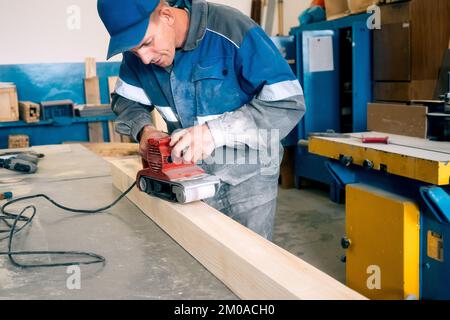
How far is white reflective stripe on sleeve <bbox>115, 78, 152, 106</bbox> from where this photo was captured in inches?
67.4

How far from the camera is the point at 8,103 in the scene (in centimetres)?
421

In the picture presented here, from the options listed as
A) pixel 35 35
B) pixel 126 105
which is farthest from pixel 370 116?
pixel 35 35

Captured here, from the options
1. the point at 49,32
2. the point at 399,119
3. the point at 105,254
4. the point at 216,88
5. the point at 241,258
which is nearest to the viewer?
the point at 241,258

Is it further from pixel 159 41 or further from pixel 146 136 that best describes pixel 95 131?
pixel 159 41

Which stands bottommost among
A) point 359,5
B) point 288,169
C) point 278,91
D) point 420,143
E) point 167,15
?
point 288,169

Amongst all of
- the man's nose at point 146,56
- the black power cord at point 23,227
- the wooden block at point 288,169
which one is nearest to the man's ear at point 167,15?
the man's nose at point 146,56

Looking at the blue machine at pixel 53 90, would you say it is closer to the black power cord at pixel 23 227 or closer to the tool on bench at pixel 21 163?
the tool on bench at pixel 21 163

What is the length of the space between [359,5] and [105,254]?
3354 millimetres

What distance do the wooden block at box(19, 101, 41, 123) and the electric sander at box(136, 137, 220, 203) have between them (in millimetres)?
3162

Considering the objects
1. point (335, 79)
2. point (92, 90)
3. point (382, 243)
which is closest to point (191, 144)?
point (382, 243)

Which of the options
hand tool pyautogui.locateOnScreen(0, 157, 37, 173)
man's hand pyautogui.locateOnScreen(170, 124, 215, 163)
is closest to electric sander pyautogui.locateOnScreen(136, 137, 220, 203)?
man's hand pyautogui.locateOnScreen(170, 124, 215, 163)

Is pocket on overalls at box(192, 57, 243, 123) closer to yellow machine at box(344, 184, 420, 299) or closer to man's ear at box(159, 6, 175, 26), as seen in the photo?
man's ear at box(159, 6, 175, 26)

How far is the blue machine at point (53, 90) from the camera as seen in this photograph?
4473 mm

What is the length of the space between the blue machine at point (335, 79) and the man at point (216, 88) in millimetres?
2443
